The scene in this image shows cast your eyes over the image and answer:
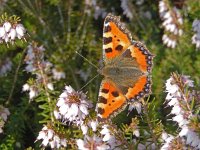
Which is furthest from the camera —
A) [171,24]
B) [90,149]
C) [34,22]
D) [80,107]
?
[34,22]

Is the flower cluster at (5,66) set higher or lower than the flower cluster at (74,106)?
higher

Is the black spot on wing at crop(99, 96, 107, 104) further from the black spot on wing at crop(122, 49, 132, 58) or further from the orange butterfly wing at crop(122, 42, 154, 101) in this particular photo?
the black spot on wing at crop(122, 49, 132, 58)

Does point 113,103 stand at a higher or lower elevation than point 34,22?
lower

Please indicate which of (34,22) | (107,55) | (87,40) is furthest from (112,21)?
(34,22)

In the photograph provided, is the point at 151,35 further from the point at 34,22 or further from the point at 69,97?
the point at 69,97

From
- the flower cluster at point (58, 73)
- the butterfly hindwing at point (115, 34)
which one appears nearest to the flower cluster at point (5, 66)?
the flower cluster at point (58, 73)

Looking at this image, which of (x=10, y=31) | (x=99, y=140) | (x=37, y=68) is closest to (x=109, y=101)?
(x=99, y=140)

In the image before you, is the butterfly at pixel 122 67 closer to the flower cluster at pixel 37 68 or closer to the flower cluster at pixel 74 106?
the flower cluster at pixel 74 106

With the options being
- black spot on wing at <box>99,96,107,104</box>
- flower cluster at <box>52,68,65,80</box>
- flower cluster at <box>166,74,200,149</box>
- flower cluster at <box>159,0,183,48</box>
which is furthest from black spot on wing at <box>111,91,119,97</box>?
flower cluster at <box>159,0,183,48</box>
